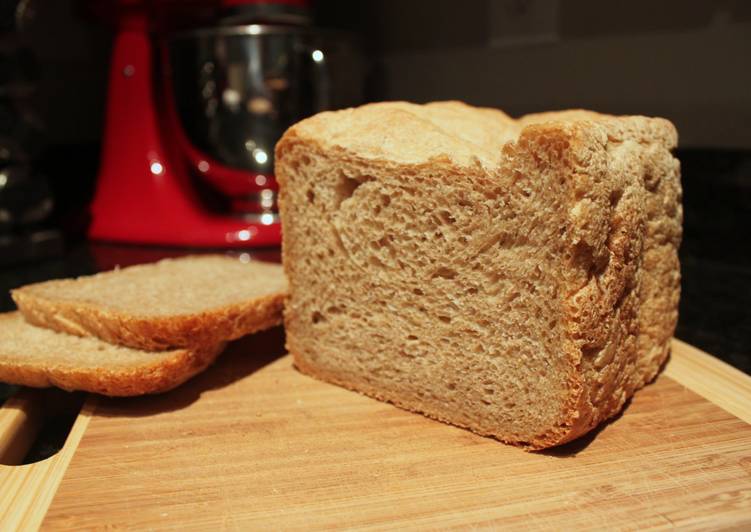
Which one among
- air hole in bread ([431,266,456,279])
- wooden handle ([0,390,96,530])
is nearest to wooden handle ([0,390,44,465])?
wooden handle ([0,390,96,530])

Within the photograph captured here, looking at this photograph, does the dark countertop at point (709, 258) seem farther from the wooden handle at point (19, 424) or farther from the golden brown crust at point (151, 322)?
the wooden handle at point (19, 424)

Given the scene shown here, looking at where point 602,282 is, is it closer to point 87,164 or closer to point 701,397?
point 701,397

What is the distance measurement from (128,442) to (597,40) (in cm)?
246

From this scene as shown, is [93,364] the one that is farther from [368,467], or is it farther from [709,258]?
[709,258]

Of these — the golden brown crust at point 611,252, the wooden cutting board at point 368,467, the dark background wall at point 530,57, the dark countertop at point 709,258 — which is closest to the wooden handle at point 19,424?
the wooden cutting board at point 368,467

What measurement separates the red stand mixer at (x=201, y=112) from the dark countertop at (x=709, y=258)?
0.20 m

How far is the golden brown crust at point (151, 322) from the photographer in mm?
1821

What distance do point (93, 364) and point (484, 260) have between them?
1042mm

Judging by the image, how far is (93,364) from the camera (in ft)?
5.82

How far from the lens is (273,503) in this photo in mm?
1386

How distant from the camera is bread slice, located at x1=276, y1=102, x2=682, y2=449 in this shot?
1.51 metres

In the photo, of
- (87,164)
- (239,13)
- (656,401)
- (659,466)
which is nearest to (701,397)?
(656,401)

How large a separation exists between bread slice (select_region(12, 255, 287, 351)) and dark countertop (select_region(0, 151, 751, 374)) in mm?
554

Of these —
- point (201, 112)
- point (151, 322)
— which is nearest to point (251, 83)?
point (201, 112)
